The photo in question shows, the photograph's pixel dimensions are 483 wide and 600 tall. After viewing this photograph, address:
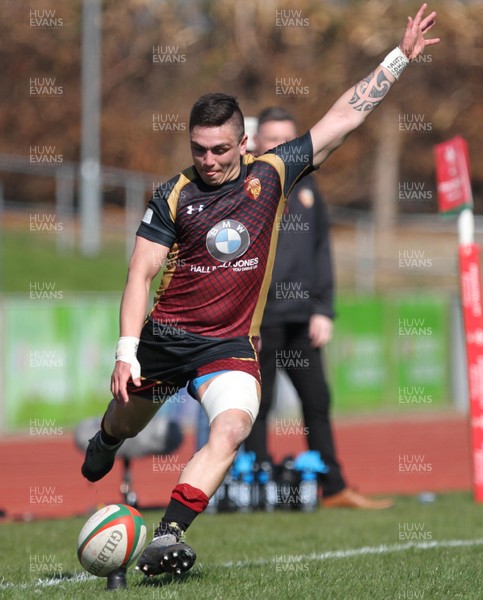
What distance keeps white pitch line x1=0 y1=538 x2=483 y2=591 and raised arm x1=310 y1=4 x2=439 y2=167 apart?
212 centimetres

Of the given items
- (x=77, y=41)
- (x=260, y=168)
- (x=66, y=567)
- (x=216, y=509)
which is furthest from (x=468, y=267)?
(x=77, y=41)

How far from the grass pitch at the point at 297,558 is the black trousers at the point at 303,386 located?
0.44m

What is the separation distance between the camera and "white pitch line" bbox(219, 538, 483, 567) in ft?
21.0

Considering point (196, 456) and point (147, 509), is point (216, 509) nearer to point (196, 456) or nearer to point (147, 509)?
point (147, 509)

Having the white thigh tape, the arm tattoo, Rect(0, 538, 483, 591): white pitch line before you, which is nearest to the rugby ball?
Rect(0, 538, 483, 591): white pitch line

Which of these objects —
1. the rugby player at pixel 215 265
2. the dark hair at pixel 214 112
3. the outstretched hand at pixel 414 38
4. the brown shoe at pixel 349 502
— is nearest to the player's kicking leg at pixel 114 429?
the rugby player at pixel 215 265

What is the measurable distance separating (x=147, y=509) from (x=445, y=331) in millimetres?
13215

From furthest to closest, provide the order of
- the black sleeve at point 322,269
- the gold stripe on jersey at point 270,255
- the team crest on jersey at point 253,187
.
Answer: the black sleeve at point 322,269
the gold stripe on jersey at point 270,255
the team crest on jersey at point 253,187

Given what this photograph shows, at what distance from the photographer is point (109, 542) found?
5.35 m

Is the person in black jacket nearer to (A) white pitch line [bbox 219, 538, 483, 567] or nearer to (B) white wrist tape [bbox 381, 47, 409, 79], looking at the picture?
(A) white pitch line [bbox 219, 538, 483, 567]

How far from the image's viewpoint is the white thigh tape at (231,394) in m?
5.71

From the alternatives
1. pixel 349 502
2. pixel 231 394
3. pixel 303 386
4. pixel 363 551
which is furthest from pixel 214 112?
pixel 349 502

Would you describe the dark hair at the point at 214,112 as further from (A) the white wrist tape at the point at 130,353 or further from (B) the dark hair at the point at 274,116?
(B) the dark hair at the point at 274,116

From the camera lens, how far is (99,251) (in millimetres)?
24953
